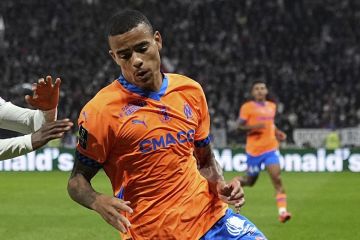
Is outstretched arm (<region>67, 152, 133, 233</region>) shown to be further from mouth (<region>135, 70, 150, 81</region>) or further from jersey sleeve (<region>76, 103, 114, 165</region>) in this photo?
mouth (<region>135, 70, 150, 81</region>)

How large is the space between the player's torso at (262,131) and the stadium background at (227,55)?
279 inches

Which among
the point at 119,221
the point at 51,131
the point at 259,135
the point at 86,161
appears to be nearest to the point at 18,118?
the point at 51,131

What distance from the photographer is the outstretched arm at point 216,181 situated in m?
4.31

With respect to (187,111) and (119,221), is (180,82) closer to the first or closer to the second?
(187,111)

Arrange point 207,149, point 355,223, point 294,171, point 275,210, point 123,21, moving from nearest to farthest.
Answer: point 123,21 < point 207,149 < point 355,223 < point 275,210 < point 294,171

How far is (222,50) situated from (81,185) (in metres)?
30.3

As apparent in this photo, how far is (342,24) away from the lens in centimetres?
3422

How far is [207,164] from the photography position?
189 inches

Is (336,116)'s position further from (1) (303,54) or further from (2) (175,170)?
(2) (175,170)

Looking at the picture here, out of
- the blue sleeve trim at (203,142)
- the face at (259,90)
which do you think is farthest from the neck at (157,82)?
the face at (259,90)

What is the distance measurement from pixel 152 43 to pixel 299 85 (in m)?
27.1

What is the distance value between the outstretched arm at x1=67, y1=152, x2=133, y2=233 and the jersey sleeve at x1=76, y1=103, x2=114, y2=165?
0.05 m

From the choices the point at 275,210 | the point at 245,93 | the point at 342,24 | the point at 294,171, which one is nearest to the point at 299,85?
the point at 245,93

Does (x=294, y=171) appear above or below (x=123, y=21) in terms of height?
below
